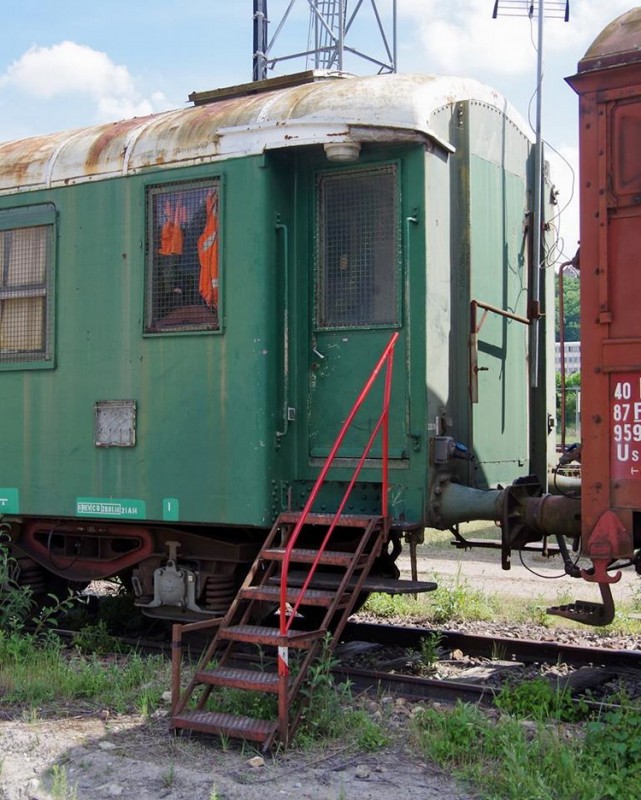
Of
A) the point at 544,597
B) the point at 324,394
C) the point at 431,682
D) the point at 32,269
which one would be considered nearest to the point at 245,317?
the point at 324,394

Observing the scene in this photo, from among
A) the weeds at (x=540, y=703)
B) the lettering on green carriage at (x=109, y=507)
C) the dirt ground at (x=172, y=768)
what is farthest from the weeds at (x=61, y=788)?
the lettering on green carriage at (x=109, y=507)

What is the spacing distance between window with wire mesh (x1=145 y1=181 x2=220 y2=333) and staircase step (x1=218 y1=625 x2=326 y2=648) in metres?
2.24

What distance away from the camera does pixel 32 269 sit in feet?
25.1

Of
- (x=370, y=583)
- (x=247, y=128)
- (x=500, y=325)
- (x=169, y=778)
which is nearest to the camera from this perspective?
(x=169, y=778)

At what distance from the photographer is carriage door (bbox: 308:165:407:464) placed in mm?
6598

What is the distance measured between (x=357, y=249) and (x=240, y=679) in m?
3.08

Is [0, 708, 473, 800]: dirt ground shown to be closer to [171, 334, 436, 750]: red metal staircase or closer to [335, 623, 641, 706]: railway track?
[171, 334, 436, 750]: red metal staircase

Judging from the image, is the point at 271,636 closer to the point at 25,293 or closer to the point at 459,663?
the point at 459,663

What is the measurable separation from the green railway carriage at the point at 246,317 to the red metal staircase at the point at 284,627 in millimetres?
342

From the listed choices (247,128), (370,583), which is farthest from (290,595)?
(247,128)

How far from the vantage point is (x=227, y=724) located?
5.05 metres

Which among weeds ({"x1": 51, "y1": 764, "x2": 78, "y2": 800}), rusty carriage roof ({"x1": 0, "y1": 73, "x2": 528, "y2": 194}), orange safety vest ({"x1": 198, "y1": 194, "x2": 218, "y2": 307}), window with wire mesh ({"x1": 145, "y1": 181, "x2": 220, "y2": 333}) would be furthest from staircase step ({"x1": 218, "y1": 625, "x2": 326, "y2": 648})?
rusty carriage roof ({"x1": 0, "y1": 73, "x2": 528, "y2": 194})

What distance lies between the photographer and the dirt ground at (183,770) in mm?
4363

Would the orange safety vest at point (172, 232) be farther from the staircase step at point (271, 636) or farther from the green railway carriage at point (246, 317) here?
the staircase step at point (271, 636)
